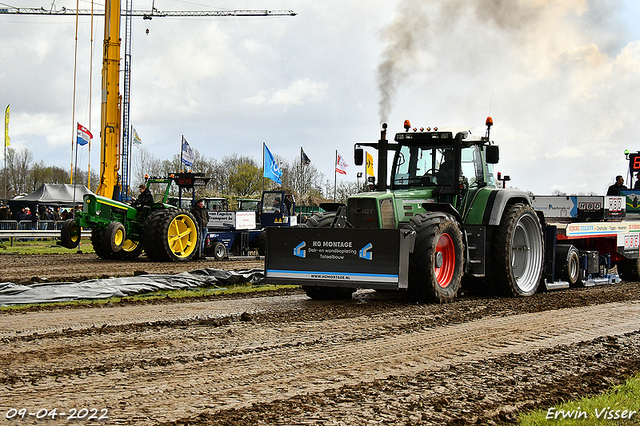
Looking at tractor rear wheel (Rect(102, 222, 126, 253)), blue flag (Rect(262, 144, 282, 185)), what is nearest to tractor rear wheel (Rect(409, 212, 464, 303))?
tractor rear wheel (Rect(102, 222, 126, 253))

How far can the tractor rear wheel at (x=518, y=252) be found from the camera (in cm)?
980

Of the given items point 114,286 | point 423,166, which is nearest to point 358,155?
point 423,166

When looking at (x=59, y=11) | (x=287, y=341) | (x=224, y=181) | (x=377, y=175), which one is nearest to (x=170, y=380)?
(x=287, y=341)

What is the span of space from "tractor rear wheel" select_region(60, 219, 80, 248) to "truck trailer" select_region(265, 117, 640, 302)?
948 cm

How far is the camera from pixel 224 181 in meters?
61.2

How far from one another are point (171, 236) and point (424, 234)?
9.89 metres

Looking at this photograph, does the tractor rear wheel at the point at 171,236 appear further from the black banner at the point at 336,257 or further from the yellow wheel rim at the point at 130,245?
the black banner at the point at 336,257

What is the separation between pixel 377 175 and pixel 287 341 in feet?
14.6

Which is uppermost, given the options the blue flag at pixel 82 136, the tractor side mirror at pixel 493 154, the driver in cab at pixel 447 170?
the blue flag at pixel 82 136

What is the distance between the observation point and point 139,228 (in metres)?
17.3

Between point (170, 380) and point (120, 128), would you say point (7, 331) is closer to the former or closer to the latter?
point (170, 380)

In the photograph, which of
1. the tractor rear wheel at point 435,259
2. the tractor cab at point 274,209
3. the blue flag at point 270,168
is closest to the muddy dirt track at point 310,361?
the tractor rear wheel at point 435,259

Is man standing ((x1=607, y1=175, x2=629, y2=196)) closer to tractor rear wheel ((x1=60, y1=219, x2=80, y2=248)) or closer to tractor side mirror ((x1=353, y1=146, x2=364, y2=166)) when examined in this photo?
tractor side mirror ((x1=353, y1=146, x2=364, y2=166))

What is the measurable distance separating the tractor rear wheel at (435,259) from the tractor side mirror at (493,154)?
4.35 ft
